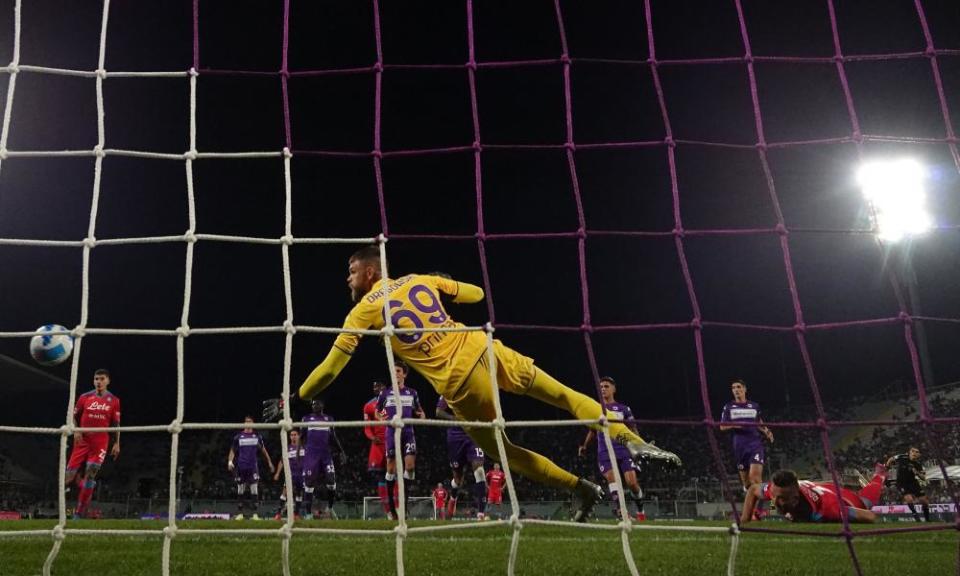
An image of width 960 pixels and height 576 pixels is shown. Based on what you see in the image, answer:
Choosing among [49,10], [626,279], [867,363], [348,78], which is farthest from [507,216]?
[867,363]

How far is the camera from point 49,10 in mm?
12461

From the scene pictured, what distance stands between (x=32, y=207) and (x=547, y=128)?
566 inches

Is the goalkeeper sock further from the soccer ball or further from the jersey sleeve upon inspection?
the soccer ball

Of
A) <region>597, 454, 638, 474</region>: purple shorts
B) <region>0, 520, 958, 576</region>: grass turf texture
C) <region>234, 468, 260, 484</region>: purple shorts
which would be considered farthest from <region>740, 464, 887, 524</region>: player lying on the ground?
<region>234, 468, 260, 484</region>: purple shorts

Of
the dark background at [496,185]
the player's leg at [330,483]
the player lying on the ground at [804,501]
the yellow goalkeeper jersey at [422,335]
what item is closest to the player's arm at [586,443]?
the player lying on the ground at [804,501]

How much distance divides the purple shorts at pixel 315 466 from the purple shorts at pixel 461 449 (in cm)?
280

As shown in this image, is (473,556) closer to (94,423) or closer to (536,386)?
(536,386)

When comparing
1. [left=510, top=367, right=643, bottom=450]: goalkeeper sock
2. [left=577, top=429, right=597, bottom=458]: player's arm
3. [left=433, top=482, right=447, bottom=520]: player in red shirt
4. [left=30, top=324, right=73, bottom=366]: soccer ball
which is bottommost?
[left=433, top=482, right=447, bottom=520]: player in red shirt

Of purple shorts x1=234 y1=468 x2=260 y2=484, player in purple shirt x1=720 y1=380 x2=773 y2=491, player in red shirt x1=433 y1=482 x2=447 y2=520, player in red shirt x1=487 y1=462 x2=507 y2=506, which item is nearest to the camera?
player in purple shirt x1=720 y1=380 x2=773 y2=491

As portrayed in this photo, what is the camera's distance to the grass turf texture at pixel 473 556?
3.96 meters

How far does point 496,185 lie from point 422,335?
16.6m

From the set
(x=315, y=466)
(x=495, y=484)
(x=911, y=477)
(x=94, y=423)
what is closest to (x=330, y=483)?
(x=315, y=466)

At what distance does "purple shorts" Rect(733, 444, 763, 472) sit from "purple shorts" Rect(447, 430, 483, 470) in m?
3.75

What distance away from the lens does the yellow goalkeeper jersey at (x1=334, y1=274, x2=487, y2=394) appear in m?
4.29
